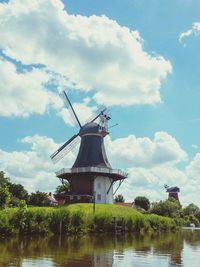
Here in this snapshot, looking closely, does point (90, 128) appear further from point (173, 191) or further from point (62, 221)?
point (173, 191)

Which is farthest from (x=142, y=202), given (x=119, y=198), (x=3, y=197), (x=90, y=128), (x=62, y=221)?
(x=3, y=197)

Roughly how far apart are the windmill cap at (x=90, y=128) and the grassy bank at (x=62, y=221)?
1413 cm

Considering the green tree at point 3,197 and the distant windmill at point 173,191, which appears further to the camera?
the distant windmill at point 173,191

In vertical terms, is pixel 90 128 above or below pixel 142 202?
above

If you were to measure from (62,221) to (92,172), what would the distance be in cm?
2263

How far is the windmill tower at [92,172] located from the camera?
65438 millimetres

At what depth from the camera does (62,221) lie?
42.2 m

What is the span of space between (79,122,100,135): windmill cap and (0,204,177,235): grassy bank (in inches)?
556

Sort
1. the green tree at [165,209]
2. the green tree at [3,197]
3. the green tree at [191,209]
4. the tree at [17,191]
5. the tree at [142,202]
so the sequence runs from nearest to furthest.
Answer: the green tree at [3,197], the green tree at [165,209], the tree at [17,191], the tree at [142,202], the green tree at [191,209]

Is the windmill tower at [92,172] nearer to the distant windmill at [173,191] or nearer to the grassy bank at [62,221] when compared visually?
the grassy bank at [62,221]

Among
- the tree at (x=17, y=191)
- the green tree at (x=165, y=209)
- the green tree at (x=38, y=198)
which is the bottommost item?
the green tree at (x=165, y=209)

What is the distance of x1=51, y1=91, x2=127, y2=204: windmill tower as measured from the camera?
65.4m

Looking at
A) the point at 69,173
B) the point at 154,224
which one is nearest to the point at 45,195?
the point at 69,173

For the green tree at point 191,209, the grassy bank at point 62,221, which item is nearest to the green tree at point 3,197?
the grassy bank at point 62,221
